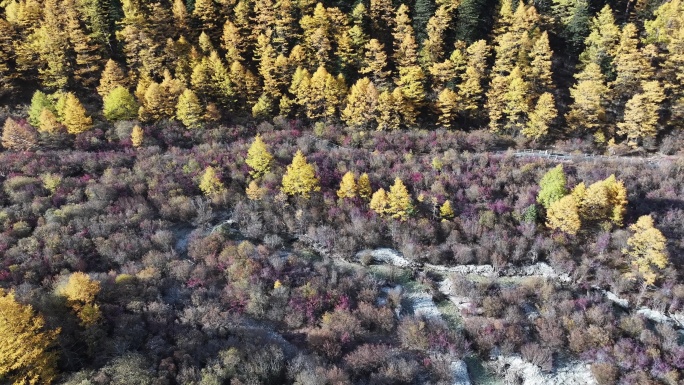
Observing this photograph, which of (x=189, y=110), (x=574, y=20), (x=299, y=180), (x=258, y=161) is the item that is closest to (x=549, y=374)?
(x=299, y=180)

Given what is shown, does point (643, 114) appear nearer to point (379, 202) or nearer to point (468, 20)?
point (468, 20)

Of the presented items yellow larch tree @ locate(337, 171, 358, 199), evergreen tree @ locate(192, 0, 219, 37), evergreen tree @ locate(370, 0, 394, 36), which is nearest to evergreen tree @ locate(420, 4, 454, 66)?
evergreen tree @ locate(370, 0, 394, 36)

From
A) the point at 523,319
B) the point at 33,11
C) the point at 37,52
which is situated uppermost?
the point at 33,11

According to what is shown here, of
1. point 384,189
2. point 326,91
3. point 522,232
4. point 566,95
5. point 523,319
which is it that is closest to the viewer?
point 523,319

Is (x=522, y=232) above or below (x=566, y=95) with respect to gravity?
below

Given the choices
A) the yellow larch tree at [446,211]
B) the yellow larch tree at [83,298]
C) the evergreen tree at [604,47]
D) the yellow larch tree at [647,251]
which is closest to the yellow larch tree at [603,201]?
the yellow larch tree at [647,251]

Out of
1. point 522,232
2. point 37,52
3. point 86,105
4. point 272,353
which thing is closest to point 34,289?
point 272,353

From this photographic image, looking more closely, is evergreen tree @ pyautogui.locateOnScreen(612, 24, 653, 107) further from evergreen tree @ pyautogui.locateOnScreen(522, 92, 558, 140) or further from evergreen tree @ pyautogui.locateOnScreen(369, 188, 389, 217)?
evergreen tree @ pyautogui.locateOnScreen(369, 188, 389, 217)

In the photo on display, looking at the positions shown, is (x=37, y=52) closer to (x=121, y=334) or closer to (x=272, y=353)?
(x=121, y=334)
